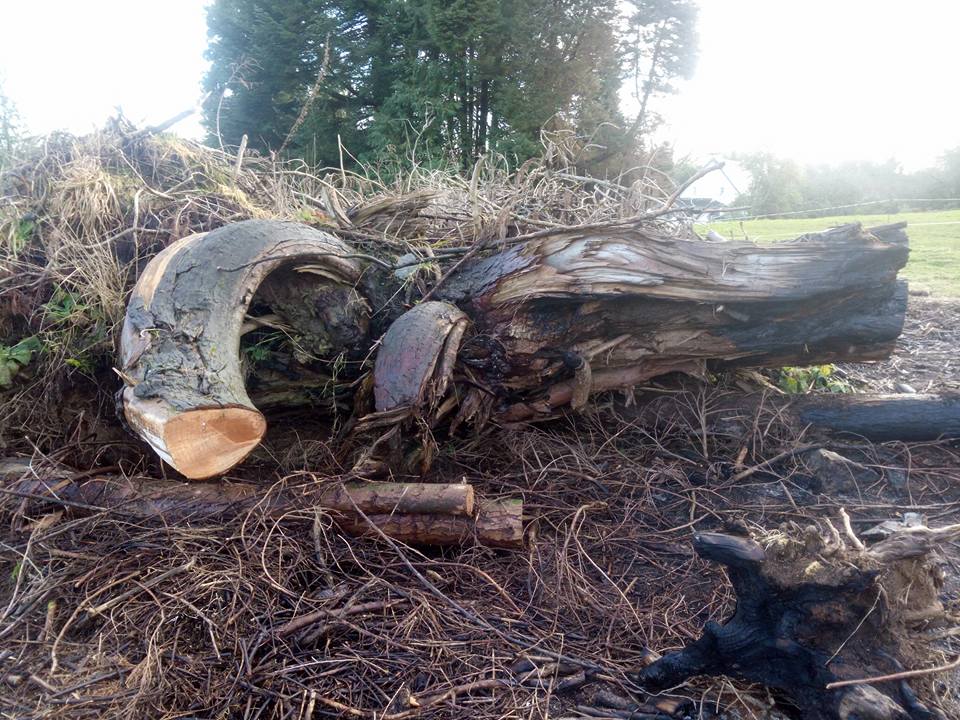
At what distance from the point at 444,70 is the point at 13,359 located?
29.9 feet

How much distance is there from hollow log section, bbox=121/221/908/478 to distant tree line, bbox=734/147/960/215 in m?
16.6

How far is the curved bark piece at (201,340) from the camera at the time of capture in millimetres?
2533

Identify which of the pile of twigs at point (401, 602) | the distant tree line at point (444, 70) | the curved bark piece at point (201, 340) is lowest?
the pile of twigs at point (401, 602)

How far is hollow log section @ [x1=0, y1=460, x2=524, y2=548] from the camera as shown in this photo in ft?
9.27

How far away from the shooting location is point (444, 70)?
10984 mm

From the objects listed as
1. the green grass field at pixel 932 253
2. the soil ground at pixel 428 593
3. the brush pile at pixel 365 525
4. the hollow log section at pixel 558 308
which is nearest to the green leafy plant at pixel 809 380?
the brush pile at pixel 365 525

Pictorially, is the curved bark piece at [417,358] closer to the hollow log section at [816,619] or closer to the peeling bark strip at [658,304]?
the peeling bark strip at [658,304]

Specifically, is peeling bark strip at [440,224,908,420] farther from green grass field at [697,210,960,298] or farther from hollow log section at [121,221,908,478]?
green grass field at [697,210,960,298]

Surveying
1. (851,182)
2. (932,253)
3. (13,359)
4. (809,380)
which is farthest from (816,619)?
(851,182)

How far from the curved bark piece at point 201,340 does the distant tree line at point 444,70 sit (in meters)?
6.53

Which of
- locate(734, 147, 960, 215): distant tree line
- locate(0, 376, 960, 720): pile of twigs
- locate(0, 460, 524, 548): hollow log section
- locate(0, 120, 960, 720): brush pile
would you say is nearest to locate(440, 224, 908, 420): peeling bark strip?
locate(0, 120, 960, 720): brush pile

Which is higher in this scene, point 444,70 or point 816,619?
point 444,70

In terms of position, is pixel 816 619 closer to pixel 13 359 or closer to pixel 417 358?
pixel 417 358

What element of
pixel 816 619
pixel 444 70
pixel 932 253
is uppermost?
pixel 444 70
